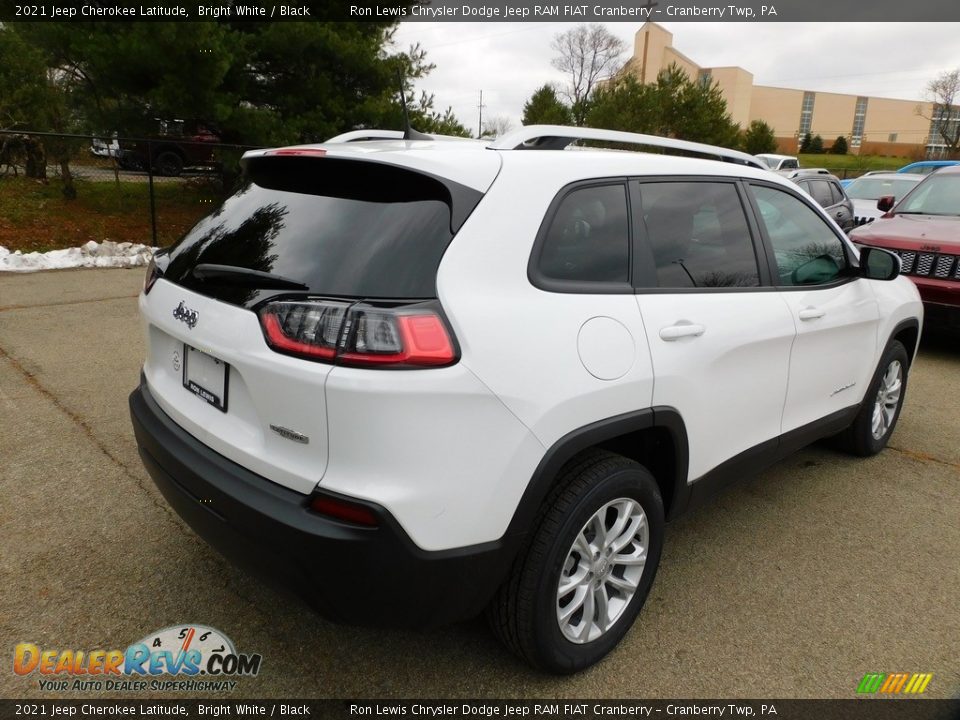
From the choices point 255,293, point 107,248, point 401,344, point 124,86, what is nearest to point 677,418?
point 401,344

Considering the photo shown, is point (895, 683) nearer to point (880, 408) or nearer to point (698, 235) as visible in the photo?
point (698, 235)

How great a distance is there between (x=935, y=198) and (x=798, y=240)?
540 centimetres

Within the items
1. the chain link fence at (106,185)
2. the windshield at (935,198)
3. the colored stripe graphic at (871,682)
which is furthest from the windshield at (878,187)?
the colored stripe graphic at (871,682)

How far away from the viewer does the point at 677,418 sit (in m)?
2.46

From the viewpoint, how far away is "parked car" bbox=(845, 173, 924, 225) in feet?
42.1

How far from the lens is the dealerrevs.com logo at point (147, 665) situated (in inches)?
89.2

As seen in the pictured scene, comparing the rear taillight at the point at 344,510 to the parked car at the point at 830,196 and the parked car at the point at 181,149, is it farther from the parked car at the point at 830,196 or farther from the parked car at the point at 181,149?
the parked car at the point at 181,149

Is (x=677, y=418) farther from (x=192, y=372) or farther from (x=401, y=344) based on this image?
(x=192, y=372)

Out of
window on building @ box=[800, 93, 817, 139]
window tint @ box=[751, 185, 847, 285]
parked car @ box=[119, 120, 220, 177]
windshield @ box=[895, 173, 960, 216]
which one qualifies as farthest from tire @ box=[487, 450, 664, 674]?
window on building @ box=[800, 93, 817, 139]

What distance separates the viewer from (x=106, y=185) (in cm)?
1359

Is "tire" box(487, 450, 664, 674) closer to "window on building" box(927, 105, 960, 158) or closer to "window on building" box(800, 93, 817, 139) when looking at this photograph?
"window on building" box(927, 105, 960, 158)

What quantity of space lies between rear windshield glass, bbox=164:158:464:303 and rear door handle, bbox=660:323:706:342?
0.89 meters

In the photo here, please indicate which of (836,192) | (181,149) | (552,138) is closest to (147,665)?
(552,138)

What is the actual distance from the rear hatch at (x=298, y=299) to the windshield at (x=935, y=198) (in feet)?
22.9
